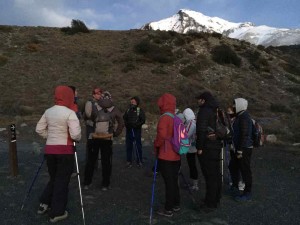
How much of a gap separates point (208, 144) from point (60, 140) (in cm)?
256

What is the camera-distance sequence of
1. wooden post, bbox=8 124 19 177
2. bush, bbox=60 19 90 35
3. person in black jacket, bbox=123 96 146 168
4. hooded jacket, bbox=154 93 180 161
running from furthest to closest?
bush, bbox=60 19 90 35, person in black jacket, bbox=123 96 146 168, wooden post, bbox=8 124 19 177, hooded jacket, bbox=154 93 180 161

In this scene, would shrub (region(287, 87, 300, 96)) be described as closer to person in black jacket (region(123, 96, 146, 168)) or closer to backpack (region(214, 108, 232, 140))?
person in black jacket (region(123, 96, 146, 168))

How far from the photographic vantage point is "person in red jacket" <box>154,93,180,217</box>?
6309 millimetres

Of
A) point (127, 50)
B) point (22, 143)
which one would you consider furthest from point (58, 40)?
point (22, 143)

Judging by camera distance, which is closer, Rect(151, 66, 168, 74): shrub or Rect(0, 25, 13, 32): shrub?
Rect(151, 66, 168, 74): shrub

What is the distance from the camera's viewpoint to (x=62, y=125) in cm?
596

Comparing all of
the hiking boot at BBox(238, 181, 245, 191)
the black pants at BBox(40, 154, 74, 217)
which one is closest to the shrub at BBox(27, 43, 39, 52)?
the hiking boot at BBox(238, 181, 245, 191)

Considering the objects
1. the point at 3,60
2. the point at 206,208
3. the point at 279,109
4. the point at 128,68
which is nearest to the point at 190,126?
the point at 206,208

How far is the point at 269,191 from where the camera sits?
8562 mm

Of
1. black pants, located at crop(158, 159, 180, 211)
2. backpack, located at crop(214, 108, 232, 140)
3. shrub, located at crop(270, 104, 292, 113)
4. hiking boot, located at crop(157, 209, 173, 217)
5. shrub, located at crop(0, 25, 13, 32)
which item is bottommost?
hiking boot, located at crop(157, 209, 173, 217)

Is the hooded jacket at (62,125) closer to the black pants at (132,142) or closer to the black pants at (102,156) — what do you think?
the black pants at (102,156)

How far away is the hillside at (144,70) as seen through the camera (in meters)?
23.2

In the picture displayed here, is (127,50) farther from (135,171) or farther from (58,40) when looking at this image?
(135,171)

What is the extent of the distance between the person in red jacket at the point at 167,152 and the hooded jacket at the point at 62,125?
1376 mm
